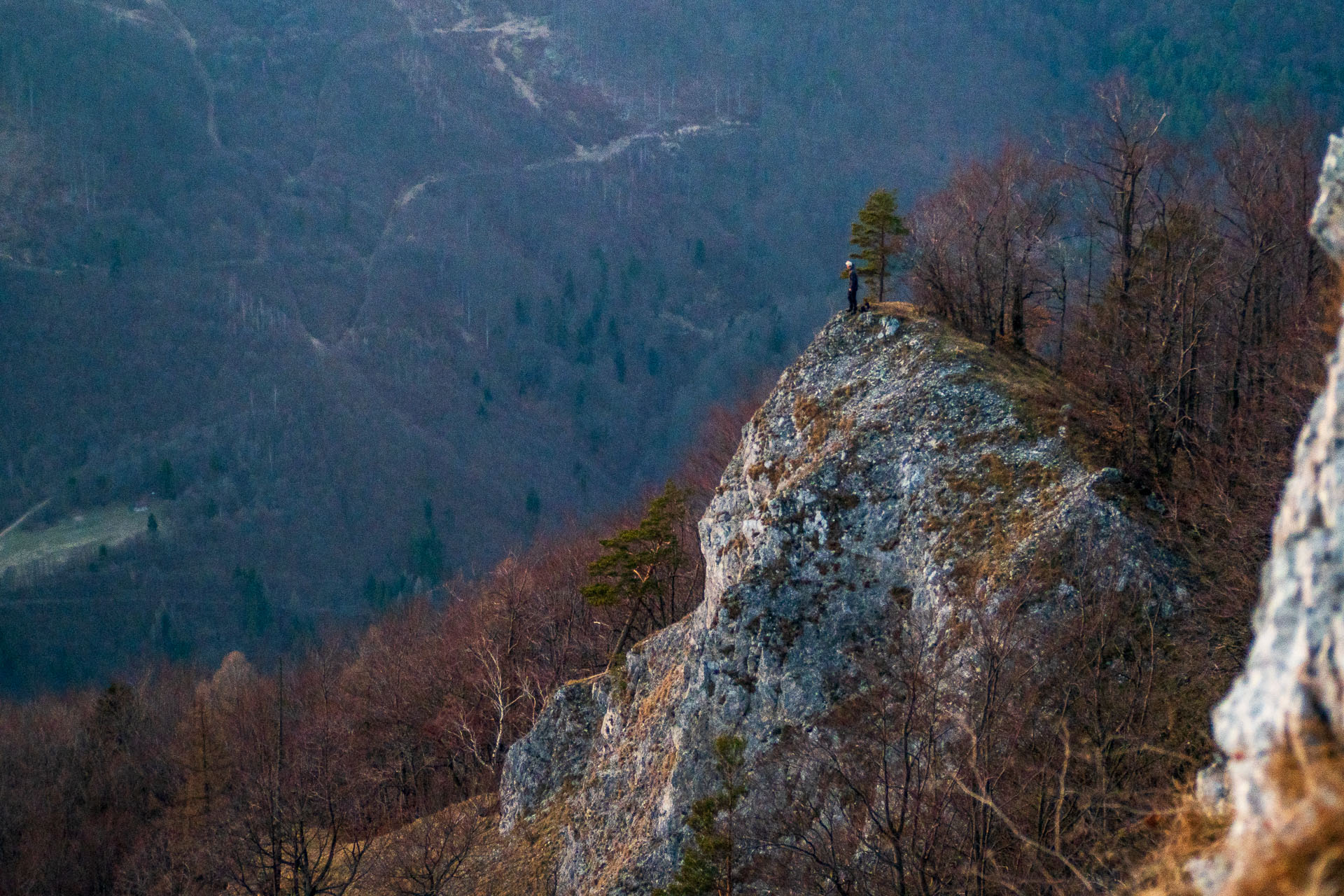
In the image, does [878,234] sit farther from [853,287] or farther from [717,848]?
[717,848]

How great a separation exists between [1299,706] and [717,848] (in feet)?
59.3

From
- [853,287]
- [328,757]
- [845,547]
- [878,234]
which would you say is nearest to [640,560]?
[853,287]

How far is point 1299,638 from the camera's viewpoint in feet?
19.8

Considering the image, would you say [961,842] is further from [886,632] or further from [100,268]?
[100,268]

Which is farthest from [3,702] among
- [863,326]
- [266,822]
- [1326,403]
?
[1326,403]

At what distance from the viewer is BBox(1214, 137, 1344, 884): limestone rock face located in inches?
233

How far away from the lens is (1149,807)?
15.5m

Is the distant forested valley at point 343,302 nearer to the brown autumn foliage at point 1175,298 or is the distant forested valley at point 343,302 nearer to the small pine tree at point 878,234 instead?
the brown autumn foliage at point 1175,298

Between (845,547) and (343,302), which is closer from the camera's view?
(845,547)

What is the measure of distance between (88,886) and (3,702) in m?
42.4

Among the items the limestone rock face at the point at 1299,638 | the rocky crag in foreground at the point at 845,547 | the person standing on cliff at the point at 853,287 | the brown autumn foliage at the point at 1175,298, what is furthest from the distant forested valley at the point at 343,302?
the limestone rock face at the point at 1299,638

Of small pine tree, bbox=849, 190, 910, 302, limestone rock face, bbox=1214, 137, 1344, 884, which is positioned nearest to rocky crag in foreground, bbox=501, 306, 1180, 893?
small pine tree, bbox=849, 190, 910, 302

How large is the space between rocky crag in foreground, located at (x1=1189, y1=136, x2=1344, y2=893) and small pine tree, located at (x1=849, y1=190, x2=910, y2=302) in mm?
28322

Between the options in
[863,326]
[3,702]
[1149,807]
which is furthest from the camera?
[3,702]
